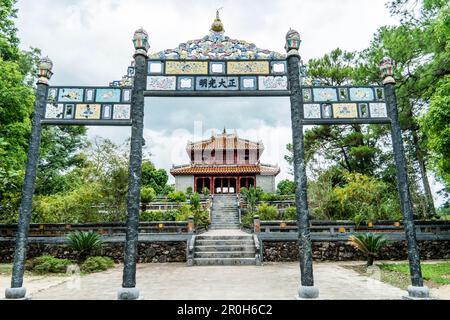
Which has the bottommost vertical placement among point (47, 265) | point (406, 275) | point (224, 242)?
point (406, 275)

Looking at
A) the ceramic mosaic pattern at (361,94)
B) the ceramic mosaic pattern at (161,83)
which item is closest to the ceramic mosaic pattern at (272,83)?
the ceramic mosaic pattern at (361,94)

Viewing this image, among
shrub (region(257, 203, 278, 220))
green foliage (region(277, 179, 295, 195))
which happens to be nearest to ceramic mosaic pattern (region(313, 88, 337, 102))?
shrub (region(257, 203, 278, 220))

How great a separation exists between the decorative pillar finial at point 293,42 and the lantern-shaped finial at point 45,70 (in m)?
4.05

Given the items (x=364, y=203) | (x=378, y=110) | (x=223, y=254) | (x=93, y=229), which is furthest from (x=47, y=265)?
(x=364, y=203)

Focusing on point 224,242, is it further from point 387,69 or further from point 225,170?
point 225,170

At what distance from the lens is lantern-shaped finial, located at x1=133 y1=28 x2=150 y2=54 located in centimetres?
493

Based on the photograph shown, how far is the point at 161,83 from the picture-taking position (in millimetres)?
5039

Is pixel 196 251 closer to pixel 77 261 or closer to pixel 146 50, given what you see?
pixel 77 261

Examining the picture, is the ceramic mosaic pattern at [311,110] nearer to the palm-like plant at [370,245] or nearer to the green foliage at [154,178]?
the palm-like plant at [370,245]

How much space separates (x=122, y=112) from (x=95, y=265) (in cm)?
559

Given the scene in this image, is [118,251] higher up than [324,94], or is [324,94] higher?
[324,94]

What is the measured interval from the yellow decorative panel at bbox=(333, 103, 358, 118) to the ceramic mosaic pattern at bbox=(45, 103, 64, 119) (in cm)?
455

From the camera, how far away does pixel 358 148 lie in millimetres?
15414

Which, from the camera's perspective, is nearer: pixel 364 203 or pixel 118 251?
pixel 118 251
